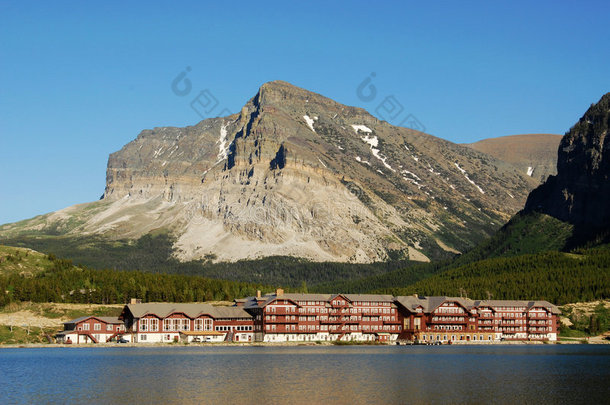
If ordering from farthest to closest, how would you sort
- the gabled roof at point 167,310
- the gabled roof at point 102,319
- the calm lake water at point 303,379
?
the gabled roof at point 167,310
the gabled roof at point 102,319
the calm lake water at point 303,379

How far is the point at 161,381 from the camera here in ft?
322

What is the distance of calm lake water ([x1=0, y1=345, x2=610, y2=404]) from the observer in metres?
83.7

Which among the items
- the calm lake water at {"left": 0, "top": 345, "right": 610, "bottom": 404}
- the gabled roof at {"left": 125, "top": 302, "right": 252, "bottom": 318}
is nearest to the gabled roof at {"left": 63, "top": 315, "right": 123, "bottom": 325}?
the gabled roof at {"left": 125, "top": 302, "right": 252, "bottom": 318}

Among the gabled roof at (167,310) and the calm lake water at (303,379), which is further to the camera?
the gabled roof at (167,310)

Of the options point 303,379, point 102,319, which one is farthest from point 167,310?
point 303,379

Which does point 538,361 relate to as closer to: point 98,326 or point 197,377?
point 197,377

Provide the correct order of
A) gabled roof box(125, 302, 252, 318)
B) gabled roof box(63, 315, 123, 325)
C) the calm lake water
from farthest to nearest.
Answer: gabled roof box(125, 302, 252, 318) < gabled roof box(63, 315, 123, 325) < the calm lake water

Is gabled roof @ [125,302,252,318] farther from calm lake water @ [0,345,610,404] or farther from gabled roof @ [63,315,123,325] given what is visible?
calm lake water @ [0,345,610,404]

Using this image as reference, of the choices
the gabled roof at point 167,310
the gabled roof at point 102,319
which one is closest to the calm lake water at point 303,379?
the gabled roof at point 102,319

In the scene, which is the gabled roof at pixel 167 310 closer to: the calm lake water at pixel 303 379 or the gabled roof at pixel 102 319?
the gabled roof at pixel 102 319

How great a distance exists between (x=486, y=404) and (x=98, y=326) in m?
131

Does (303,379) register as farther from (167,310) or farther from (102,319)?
(102,319)

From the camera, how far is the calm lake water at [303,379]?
83.7m

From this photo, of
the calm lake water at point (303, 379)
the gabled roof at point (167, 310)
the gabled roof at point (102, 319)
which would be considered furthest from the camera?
the gabled roof at point (167, 310)
